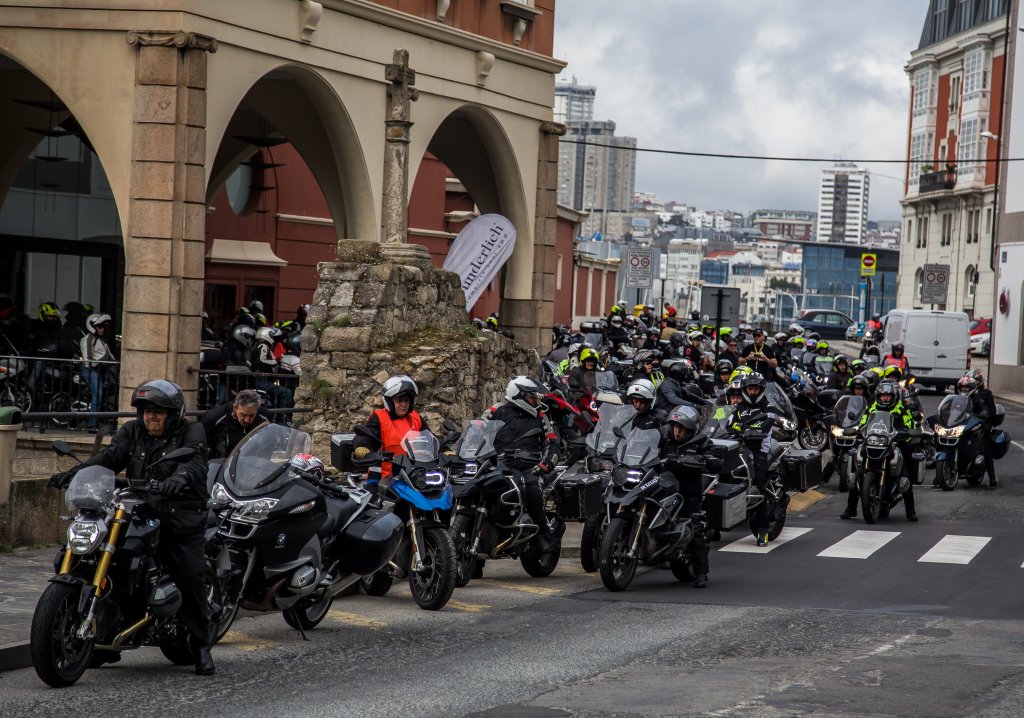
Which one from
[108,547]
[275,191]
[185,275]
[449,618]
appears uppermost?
[275,191]

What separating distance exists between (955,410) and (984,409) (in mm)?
461

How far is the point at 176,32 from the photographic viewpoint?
18.8 m

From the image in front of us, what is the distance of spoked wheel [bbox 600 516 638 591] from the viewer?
12586 millimetres

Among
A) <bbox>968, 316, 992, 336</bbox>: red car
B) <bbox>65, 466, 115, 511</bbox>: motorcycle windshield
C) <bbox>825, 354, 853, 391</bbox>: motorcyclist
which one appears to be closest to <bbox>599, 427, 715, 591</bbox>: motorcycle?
<bbox>65, 466, 115, 511</bbox>: motorcycle windshield

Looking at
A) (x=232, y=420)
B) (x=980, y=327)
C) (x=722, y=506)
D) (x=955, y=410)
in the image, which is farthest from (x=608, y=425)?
(x=980, y=327)

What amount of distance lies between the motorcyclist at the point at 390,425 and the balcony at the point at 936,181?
76.4 meters

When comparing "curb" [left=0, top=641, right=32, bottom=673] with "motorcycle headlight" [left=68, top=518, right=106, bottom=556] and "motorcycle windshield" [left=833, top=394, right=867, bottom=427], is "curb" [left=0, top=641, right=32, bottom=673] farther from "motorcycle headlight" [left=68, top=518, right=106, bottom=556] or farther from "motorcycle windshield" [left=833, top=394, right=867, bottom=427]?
"motorcycle windshield" [left=833, top=394, right=867, bottom=427]

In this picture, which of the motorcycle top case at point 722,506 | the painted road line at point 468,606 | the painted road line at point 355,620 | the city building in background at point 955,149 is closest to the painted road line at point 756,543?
the motorcycle top case at point 722,506

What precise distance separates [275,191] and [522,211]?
10.3 metres

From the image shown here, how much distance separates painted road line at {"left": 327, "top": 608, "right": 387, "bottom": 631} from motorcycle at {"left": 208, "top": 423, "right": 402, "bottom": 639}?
0.78 metres

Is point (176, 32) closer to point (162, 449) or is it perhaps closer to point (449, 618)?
point (449, 618)

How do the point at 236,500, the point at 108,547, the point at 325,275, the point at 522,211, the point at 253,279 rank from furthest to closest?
the point at 253,279
the point at 522,211
the point at 325,275
the point at 236,500
the point at 108,547

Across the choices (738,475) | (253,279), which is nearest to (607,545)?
(738,475)

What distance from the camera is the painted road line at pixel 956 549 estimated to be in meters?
15.4
